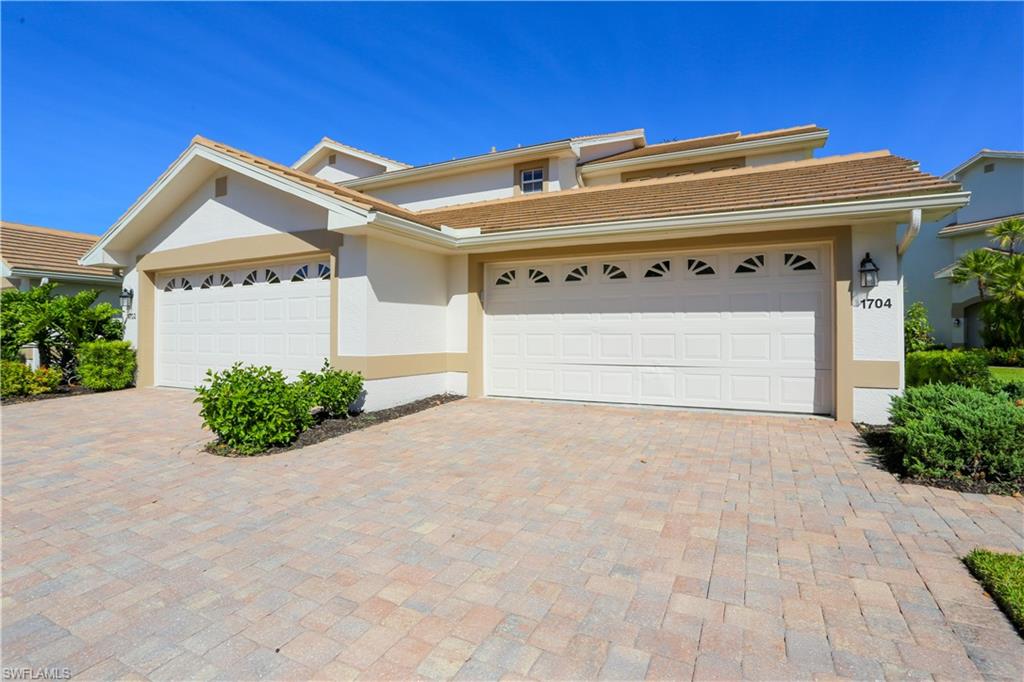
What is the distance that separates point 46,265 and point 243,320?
8.66 m

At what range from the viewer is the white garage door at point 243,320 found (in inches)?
359

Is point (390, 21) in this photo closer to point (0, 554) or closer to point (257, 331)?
point (257, 331)

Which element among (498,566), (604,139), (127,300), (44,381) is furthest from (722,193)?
(44,381)

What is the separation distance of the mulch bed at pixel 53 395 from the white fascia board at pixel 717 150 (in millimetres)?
14774

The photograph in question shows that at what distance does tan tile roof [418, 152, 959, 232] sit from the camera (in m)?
7.24

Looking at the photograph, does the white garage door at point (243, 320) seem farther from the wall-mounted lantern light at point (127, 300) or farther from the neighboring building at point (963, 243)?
the neighboring building at point (963, 243)

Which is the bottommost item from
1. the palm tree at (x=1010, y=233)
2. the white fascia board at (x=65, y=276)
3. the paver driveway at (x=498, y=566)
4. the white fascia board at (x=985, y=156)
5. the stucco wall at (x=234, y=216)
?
the paver driveway at (x=498, y=566)

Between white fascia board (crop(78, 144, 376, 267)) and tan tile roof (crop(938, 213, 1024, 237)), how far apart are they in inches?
1031

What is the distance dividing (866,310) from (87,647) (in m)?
9.12

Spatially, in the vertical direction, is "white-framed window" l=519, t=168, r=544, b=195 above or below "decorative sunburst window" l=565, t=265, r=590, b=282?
above

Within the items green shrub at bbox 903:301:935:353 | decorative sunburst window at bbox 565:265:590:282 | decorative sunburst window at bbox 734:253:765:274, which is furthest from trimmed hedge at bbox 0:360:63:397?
green shrub at bbox 903:301:935:353

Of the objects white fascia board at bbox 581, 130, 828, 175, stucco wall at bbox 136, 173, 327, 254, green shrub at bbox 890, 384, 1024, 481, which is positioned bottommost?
green shrub at bbox 890, 384, 1024, 481

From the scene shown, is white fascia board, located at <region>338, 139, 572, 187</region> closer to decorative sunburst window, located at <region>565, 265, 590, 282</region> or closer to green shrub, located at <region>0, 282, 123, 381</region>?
decorative sunburst window, located at <region>565, 265, 590, 282</region>

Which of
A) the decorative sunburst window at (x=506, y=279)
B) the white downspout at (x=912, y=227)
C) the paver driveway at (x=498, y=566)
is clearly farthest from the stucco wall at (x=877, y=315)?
the decorative sunburst window at (x=506, y=279)
